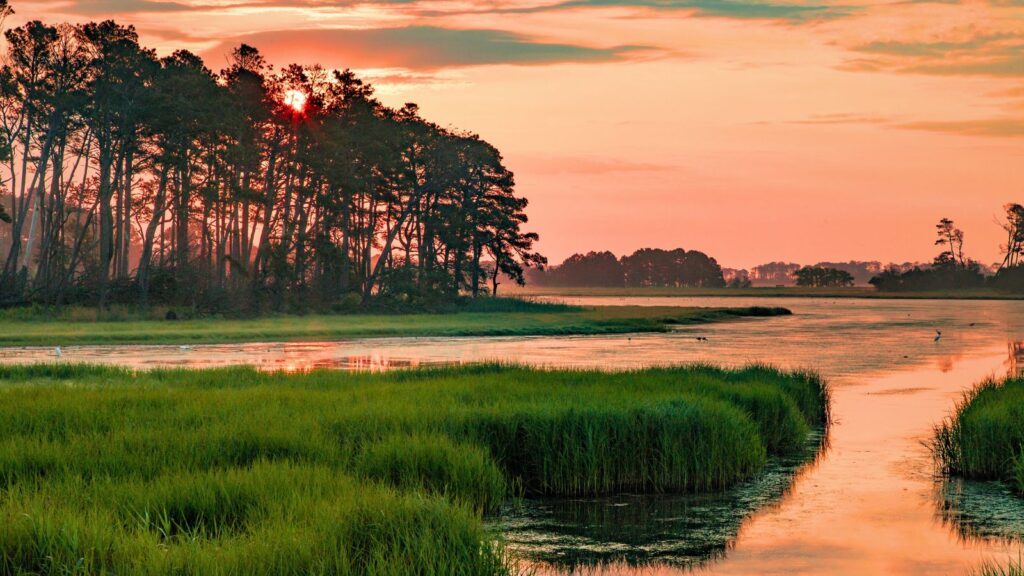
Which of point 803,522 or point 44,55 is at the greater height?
point 44,55

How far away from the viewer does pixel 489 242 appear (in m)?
99.8

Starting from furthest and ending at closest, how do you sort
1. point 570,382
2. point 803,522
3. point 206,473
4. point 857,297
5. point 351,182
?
point 857,297
point 351,182
point 570,382
point 803,522
point 206,473

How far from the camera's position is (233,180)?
6950cm

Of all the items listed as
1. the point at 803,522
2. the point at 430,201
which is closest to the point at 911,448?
the point at 803,522

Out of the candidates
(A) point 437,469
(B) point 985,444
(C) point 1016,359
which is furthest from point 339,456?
(C) point 1016,359

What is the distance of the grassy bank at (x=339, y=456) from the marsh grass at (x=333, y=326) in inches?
919

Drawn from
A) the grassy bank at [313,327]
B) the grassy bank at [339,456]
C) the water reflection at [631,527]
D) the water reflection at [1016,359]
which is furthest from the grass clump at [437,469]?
the grassy bank at [313,327]

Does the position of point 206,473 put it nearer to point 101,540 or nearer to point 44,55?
point 101,540

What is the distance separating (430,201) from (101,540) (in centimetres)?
8742

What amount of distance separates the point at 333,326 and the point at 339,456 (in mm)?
49629

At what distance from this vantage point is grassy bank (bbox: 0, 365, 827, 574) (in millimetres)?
9602

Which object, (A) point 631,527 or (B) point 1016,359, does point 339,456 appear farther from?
(B) point 1016,359

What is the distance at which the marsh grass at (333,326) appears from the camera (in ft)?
163

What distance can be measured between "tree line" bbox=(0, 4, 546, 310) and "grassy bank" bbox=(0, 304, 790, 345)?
4.57 m
